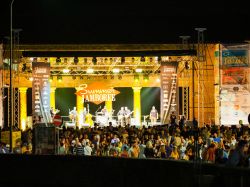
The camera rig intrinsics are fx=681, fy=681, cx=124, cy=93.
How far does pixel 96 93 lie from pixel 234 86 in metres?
15.5

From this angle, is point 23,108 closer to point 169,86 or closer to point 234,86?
point 169,86

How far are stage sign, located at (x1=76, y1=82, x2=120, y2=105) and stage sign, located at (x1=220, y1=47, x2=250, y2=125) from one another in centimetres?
1492

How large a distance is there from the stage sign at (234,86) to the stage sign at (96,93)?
587 inches

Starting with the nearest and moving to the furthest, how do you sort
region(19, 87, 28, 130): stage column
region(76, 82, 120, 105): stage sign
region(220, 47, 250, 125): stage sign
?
region(220, 47, 250, 125): stage sign, region(76, 82, 120, 105): stage sign, region(19, 87, 28, 130): stage column

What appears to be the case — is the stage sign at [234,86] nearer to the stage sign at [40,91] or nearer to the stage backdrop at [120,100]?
the stage sign at [40,91]

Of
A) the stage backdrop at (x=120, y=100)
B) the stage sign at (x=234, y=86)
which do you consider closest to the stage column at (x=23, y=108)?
the stage backdrop at (x=120, y=100)

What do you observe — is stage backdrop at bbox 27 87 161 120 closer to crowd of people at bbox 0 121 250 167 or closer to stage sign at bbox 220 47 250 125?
stage sign at bbox 220 47 250 125

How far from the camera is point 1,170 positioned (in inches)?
889

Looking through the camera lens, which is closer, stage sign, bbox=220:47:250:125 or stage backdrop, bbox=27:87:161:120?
stage sign, bbox=220:47:250:125

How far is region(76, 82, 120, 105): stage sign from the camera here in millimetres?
45781

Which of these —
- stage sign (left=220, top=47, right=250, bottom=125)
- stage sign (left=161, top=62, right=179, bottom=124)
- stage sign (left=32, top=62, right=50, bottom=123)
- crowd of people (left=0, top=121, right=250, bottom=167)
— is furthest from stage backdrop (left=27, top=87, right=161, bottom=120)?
crowd of people (left=0, top=121, right=250, bottom=167)
